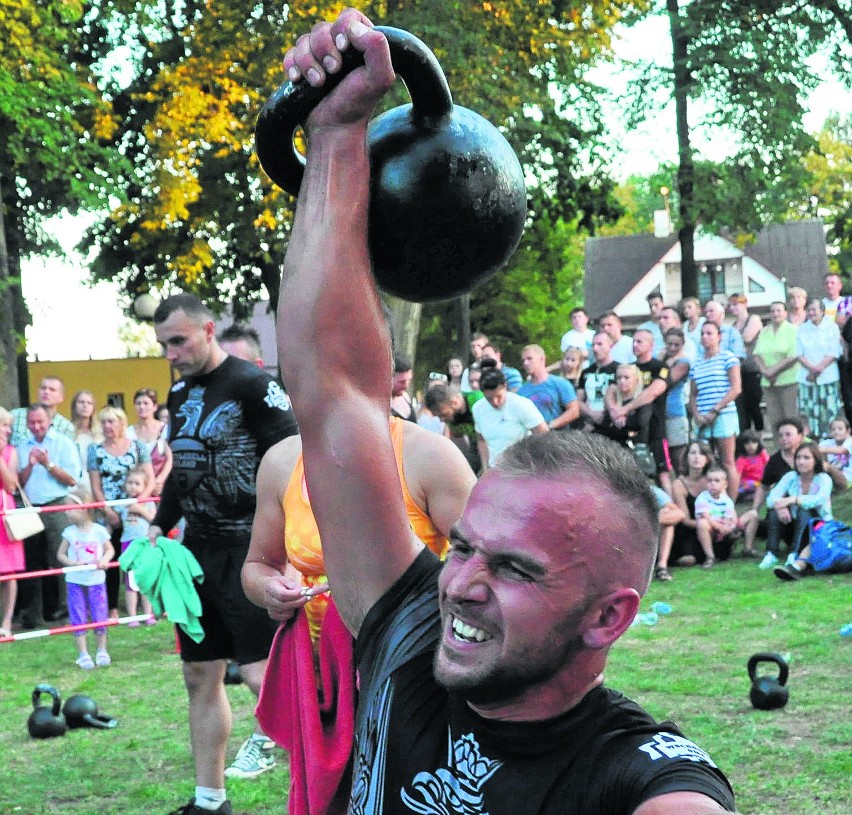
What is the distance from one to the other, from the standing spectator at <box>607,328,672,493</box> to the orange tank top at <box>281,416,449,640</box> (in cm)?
790

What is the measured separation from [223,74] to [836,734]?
56.5 feet

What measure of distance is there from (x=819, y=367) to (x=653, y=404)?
7.66ft

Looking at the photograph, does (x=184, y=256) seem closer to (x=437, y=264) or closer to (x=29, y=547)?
(x=29, y=547)

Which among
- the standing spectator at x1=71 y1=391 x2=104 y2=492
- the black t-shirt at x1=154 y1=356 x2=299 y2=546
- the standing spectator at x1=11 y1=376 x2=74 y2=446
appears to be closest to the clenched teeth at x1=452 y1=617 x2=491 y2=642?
the black t-shirt at x1=154 y1=356 x2=299 y2=546

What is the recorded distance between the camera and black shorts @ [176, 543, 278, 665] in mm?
5309

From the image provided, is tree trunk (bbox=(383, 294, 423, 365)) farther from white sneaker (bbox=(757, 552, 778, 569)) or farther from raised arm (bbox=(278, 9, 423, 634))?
raised arm (bbox=(278, 9, 423, 634))

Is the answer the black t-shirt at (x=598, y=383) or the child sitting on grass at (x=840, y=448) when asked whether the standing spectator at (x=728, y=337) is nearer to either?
the child sitting on grass at (x=840, y=448)

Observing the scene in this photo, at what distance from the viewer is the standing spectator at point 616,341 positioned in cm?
1305

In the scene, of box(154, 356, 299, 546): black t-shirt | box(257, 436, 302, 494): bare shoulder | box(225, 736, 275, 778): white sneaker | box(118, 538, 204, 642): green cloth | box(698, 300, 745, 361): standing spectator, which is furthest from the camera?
box(698, 300, 745, 361): standing spectator

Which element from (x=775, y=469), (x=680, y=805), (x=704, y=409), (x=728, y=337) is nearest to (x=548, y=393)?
(x=704, y=409)

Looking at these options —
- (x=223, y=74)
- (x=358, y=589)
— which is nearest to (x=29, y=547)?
(x=358, y=589)

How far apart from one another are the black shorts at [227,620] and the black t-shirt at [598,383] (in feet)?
23.5

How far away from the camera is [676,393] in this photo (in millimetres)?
12547

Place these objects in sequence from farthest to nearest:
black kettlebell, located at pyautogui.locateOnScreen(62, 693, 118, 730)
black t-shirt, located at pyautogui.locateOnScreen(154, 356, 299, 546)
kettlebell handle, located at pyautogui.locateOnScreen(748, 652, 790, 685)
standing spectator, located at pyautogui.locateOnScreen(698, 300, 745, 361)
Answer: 1. standing spectator, located at pyautogui.locateOnScreen(698, 300, 745, 361)
2. black kettlebell, located at pyautogui.locateOnScreen(62, 693, 118, 730)
3. kettlebell handle, located at pyautogui.locateOnScreen(748, 652, 790, 685)
4. black t-shirt, located at pyautogui.locateOnScreen(154, 356, 299, 546)
